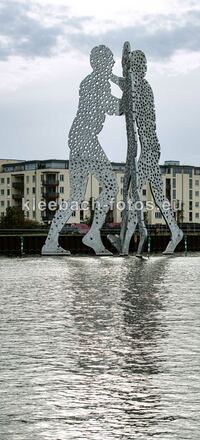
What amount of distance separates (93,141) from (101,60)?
3.13 meters

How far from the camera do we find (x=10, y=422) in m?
5.52

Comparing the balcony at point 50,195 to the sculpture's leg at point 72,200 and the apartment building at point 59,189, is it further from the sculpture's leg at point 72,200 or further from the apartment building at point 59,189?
the sculpture's leg at point 72,200

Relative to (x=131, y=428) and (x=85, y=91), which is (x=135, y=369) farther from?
(x=85, y=91)

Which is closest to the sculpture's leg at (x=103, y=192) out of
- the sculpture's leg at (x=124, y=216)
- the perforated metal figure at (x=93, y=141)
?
the perforated metal figure at (x=93, y=141)

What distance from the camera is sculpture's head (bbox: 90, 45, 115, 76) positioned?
35.3 m

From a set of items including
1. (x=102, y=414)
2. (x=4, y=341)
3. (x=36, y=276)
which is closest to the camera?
(x=102, y=414)

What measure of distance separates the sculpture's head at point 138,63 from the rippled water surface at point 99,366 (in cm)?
2121

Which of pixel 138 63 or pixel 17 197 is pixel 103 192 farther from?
pixel 17 197

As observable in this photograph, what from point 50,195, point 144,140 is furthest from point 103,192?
point 50,195

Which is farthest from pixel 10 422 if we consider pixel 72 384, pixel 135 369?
pixel 135 369

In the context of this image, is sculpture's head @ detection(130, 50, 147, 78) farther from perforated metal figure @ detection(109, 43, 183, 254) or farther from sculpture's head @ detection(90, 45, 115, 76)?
sculpture's head @ detection(90, 45, 115, 76)

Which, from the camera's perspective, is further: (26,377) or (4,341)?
(4,341)

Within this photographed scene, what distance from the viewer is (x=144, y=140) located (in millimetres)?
35312

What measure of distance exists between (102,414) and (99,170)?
29.9m
